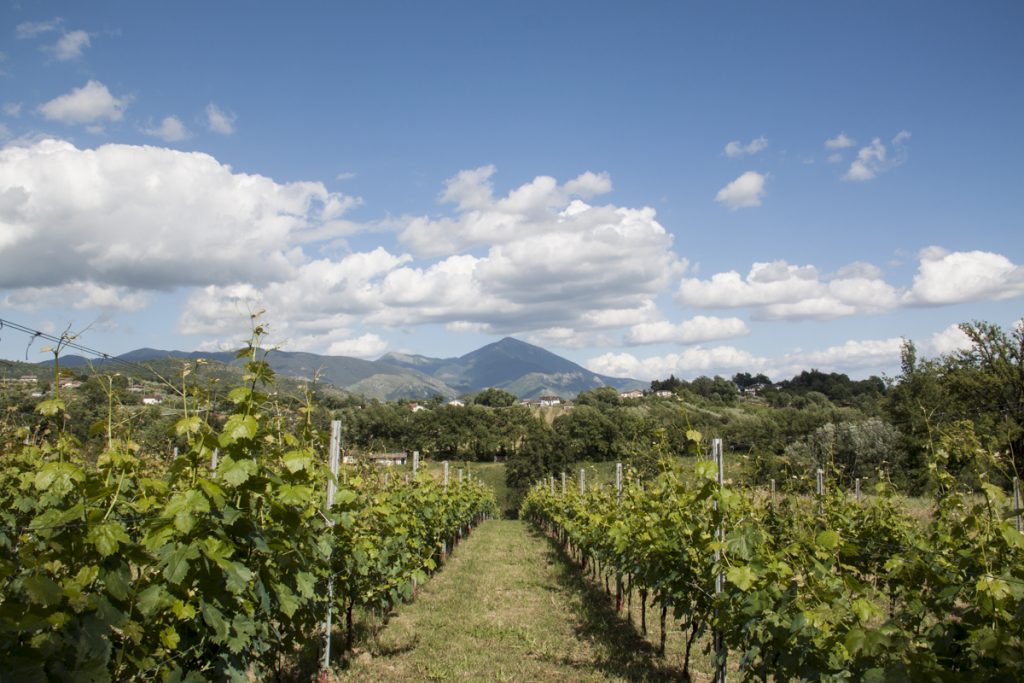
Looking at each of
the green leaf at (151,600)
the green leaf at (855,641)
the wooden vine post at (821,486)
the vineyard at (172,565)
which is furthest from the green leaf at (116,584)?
the wooden vine post at (821,486)

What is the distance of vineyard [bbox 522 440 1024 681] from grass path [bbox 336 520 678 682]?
881 mm

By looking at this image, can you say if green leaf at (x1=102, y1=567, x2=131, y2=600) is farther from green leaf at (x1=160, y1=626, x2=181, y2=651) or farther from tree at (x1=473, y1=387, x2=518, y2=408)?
tree at (x1=473, y1=387, x2=518, y2=408)

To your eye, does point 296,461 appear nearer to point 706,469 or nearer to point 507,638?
point 706,469

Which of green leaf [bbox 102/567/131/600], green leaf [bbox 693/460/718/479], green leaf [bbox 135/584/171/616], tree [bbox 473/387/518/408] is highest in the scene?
green leaf [bbox 693/460/718/479]

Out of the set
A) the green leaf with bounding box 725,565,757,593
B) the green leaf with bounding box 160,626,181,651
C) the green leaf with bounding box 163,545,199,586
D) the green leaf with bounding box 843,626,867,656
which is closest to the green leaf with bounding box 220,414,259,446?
the green leaf with bounding box 163,545,199,586

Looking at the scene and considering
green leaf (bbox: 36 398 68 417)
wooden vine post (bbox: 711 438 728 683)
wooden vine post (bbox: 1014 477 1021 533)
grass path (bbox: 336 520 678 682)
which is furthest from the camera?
grass path (bbox: 336 520 678 682)

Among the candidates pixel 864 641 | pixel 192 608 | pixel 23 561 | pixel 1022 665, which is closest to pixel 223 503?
pixel 192 608

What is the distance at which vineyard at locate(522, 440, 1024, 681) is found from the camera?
8.66 feet

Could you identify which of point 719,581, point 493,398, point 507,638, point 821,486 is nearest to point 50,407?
point 719,581

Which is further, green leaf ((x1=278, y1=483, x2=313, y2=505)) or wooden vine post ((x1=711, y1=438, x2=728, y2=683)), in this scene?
wooden vine post ((x1=711, y1=438, x2=728, y2=683))

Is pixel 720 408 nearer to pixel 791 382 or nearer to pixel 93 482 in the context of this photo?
pixel 791 382

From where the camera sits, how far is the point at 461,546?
17.1 m

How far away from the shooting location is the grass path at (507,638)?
19.9 ft

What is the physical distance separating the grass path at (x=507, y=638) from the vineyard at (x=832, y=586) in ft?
2.89
